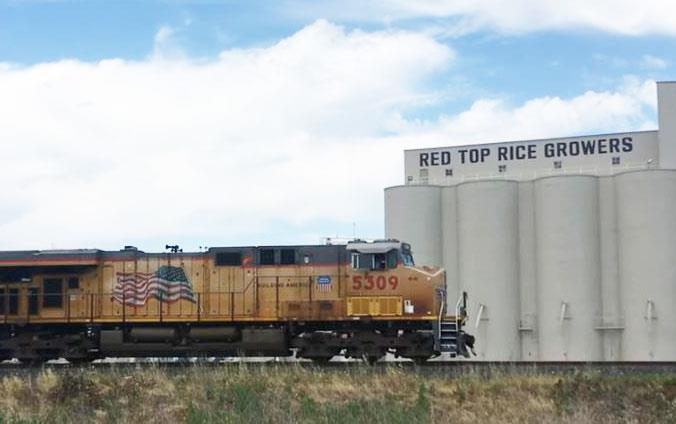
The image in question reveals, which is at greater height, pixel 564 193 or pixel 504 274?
pixel 564 193

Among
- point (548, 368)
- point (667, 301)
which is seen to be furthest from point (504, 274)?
point (548, 368)

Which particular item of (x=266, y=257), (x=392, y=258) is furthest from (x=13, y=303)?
(x=392, y=258)

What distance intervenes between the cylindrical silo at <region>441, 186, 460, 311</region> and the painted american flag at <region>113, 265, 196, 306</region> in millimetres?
22196

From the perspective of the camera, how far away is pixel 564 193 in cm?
4153

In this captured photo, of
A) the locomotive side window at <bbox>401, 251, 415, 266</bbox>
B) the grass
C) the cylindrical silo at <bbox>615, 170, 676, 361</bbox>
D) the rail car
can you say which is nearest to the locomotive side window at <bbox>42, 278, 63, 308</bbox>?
the rail car

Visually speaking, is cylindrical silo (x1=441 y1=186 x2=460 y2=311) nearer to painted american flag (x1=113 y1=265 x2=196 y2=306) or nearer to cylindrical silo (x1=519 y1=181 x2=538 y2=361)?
cylindrical silo (x1=519 y1=181 x2=538 y2=361)

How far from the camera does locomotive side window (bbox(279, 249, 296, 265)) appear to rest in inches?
935

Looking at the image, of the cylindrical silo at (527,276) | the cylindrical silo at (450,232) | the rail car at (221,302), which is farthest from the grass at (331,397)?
the cylindrical silo at (450,232)

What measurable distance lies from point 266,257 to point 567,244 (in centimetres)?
2149

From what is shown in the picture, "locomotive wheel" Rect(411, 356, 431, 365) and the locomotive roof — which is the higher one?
the locomotive roof

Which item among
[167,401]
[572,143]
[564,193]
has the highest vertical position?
[572,143]

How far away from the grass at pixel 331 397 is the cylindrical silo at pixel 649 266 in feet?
83.4

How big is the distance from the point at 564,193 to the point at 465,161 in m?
7.11

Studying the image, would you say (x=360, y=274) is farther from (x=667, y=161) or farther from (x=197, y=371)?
(x=667, y=161)
